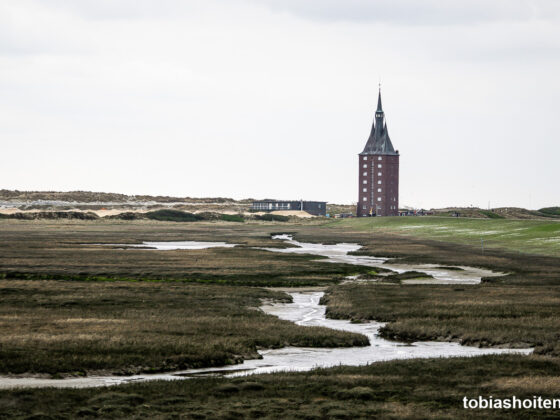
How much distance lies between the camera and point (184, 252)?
302ft

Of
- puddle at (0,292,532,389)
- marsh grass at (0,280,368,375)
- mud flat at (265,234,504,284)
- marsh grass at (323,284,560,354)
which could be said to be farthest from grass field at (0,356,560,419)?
mud flat at (265,234,504,284)

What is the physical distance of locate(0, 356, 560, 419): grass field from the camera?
21.6 m

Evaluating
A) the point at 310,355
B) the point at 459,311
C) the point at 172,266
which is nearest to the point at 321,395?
the point at 310,355

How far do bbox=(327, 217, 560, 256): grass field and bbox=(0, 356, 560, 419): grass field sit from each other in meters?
68.9

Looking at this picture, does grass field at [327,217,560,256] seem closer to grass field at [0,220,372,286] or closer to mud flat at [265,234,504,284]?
mud flat at [265,234,504,284]

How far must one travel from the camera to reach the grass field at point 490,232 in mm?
107312

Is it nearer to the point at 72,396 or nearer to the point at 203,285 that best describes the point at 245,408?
the point at 72,396

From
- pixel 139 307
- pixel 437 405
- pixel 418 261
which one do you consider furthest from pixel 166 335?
pixel 418 261

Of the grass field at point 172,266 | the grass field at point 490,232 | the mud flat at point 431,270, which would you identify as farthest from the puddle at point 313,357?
the grass field at point 490,232

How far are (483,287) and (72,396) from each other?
3842 cm

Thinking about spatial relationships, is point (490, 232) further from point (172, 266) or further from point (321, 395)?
point (321, 395)

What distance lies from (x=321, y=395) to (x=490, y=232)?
4710 inches

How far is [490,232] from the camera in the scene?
455 feet

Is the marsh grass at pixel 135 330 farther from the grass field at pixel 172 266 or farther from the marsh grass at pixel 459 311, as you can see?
the grass field at pixel 172 266
